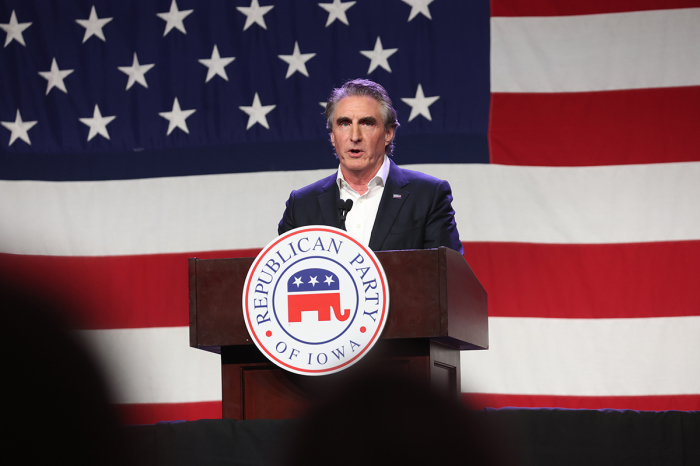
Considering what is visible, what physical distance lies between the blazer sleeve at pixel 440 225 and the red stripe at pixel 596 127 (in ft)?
5.64

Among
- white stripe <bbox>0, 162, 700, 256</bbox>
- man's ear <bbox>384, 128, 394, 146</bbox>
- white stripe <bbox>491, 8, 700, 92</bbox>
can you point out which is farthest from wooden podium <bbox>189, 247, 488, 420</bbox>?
white stripe <bbox>491, 8, 700, 92</bbox>

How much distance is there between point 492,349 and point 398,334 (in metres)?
2.09

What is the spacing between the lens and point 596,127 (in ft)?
11.5

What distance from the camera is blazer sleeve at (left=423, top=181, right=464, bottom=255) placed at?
6.04 ft

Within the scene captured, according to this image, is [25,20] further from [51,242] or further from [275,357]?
[275,357]

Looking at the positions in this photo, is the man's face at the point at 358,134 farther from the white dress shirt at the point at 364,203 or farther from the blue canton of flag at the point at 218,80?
the blue canton of flag at the point at 218,80

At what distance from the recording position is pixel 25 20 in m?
3.87

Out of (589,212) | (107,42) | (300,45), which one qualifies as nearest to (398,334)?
(589,212)

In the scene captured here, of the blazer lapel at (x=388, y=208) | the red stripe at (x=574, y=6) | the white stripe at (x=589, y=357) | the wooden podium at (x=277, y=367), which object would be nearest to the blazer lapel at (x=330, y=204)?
the blazer lapel at (x=388, y=208)

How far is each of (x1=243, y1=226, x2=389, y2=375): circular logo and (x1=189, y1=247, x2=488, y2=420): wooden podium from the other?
38 mm

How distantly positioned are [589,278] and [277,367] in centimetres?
230

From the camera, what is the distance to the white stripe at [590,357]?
10.9ft

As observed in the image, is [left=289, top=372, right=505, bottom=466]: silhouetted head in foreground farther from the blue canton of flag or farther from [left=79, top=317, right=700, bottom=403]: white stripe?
the blue canton of flag

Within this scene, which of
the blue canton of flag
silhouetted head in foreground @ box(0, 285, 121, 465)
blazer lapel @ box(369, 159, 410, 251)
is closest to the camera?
silhouetted head in foreground @ box(0, 285, 121, 465)
